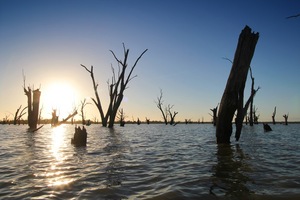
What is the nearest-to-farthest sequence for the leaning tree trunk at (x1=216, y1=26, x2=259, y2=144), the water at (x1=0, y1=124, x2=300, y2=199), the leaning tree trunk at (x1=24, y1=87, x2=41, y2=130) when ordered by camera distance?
1. the water at (x1=0, y1=124, x2=300, y2=199)
2. the leaning tree trunk at (x1=216, y1=26, x2=259, y2=144)
3. the leaning tree trunk at (x1=24, y1=87, x2=41, y2=130)

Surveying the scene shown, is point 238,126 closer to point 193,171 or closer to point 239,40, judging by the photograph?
point 239,40

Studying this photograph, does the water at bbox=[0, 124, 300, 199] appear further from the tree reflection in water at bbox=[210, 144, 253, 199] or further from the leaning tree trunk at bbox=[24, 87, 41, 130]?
the leaning tree trunk at bbox=[24, 87, 41, 130]

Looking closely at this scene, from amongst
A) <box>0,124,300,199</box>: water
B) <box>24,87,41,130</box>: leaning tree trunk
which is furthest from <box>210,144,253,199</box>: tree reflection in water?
<box>24,87,41,130</box>: leaning tree trunk

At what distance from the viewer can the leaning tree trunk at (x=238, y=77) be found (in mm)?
8562

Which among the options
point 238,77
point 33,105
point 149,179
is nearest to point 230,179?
point 149,179

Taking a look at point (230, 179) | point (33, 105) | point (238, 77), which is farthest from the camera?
point (33, 105)

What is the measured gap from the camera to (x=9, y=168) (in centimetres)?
507

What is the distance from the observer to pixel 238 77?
336 inches

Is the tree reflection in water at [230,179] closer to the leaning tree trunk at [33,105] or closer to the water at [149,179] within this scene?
the water at [149,179]

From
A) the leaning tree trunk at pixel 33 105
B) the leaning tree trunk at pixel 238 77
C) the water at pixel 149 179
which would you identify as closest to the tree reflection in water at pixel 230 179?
the water at pixel 149 179

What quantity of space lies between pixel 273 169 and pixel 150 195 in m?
2.85

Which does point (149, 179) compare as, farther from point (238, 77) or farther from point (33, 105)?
point (33, 105)

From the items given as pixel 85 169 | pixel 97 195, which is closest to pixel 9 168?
pixel 85 169

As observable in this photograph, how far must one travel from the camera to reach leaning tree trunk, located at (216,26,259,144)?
8.56 m
